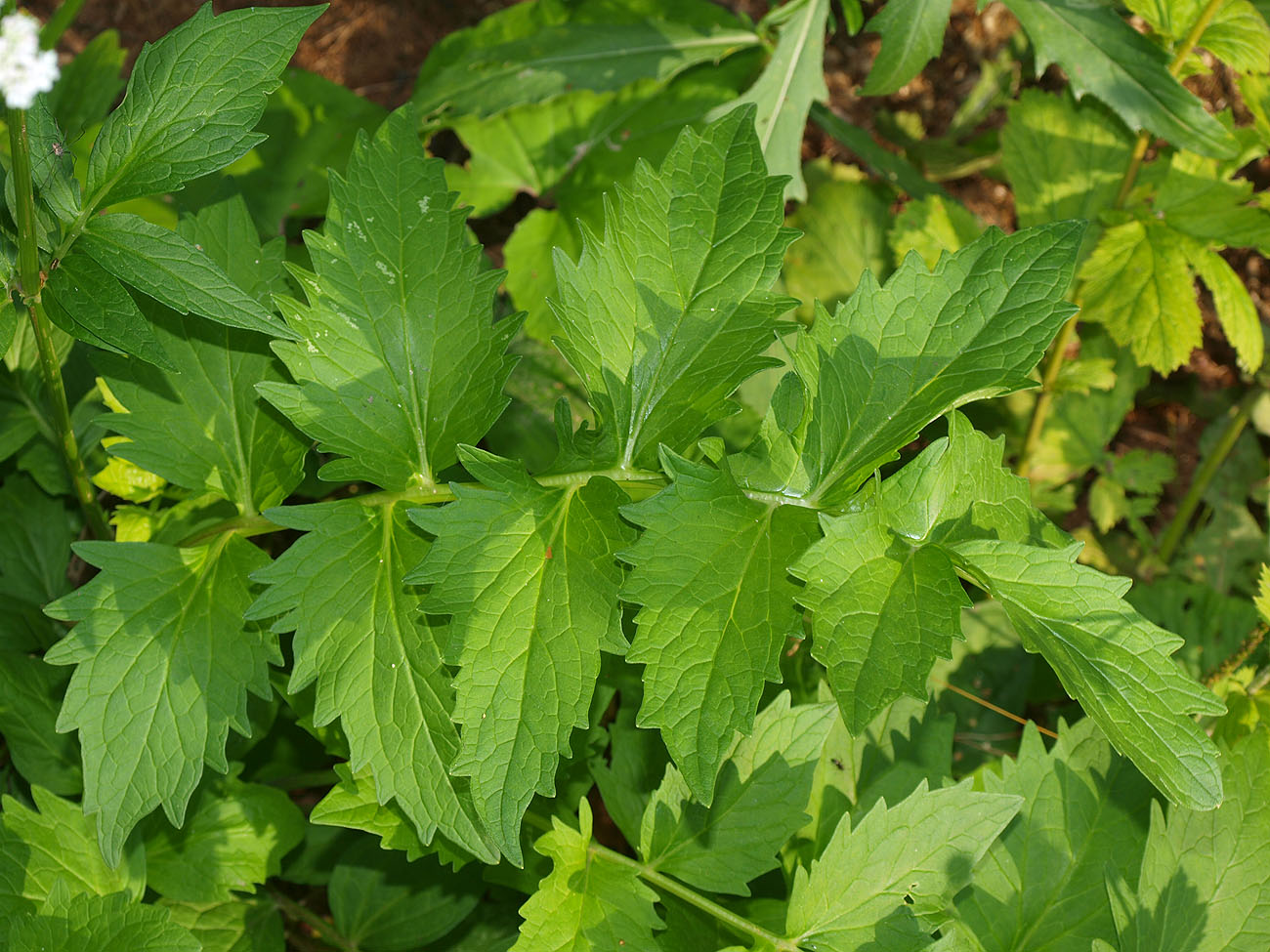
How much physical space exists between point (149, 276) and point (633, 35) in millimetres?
2086

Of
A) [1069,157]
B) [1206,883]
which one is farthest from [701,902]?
[1069,157]

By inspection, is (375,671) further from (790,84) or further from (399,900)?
(790,84)

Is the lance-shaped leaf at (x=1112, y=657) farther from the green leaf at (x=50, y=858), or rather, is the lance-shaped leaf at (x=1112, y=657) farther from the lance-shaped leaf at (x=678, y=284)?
the green leaf at (x=50, y=858)

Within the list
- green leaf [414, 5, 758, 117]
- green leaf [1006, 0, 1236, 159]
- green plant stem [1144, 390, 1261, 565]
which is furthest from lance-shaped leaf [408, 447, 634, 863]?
green plant stem [1144, 390, 1261, 565]

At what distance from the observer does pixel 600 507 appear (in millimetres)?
1854

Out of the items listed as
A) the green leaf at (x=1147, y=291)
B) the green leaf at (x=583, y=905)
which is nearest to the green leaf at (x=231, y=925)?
the green leaf at (x=583, y=905)

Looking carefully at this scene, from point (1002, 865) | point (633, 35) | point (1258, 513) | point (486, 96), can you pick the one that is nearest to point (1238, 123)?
point (1258, 513)

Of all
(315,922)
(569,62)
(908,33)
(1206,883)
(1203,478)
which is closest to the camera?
(1206,883)

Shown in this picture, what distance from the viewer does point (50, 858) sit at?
2152 millimetres

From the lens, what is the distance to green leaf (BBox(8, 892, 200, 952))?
1914 millimetres

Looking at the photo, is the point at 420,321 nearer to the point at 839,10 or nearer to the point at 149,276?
the point at 149,276

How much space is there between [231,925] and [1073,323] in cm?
327

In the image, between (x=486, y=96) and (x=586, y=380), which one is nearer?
(x=586, y=380)

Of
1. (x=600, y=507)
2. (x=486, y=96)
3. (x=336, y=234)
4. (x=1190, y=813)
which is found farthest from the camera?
(x=486, y=96)
